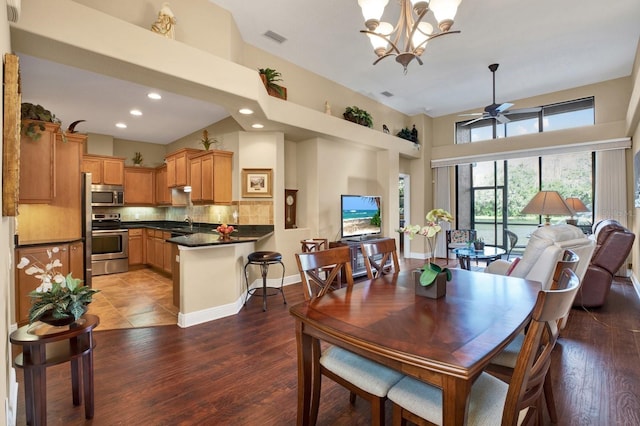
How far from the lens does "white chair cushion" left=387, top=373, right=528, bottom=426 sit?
118 cm

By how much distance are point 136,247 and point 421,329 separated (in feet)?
Answer: 21.7

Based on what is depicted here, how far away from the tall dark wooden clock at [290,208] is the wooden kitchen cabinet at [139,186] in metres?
3.54

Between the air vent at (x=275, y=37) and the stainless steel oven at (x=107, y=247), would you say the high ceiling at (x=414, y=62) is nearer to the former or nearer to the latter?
the air vent at (x=275, y=37)

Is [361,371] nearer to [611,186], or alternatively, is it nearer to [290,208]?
[290,208]

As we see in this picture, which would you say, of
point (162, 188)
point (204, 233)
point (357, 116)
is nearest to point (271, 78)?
point (357, 116)

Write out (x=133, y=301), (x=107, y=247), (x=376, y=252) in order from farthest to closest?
(x=107, y=247) → (x=133, y=301) → (x=376, y=252)

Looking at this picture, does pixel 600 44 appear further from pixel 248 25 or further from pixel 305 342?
pixel 305 342

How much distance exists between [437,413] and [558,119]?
7154 millimetres

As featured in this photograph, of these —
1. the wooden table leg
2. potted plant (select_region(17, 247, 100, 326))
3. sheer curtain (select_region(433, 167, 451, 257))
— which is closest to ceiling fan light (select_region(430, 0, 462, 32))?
the wooden table leg

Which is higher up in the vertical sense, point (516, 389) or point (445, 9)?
point (445, 9)

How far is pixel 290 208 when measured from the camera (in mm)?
5305

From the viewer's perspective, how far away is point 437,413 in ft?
3.92

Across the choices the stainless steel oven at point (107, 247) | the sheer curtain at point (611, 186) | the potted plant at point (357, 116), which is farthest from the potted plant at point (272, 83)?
the sheer curtain at point (611, 186)

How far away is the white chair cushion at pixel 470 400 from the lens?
46.4 inches
